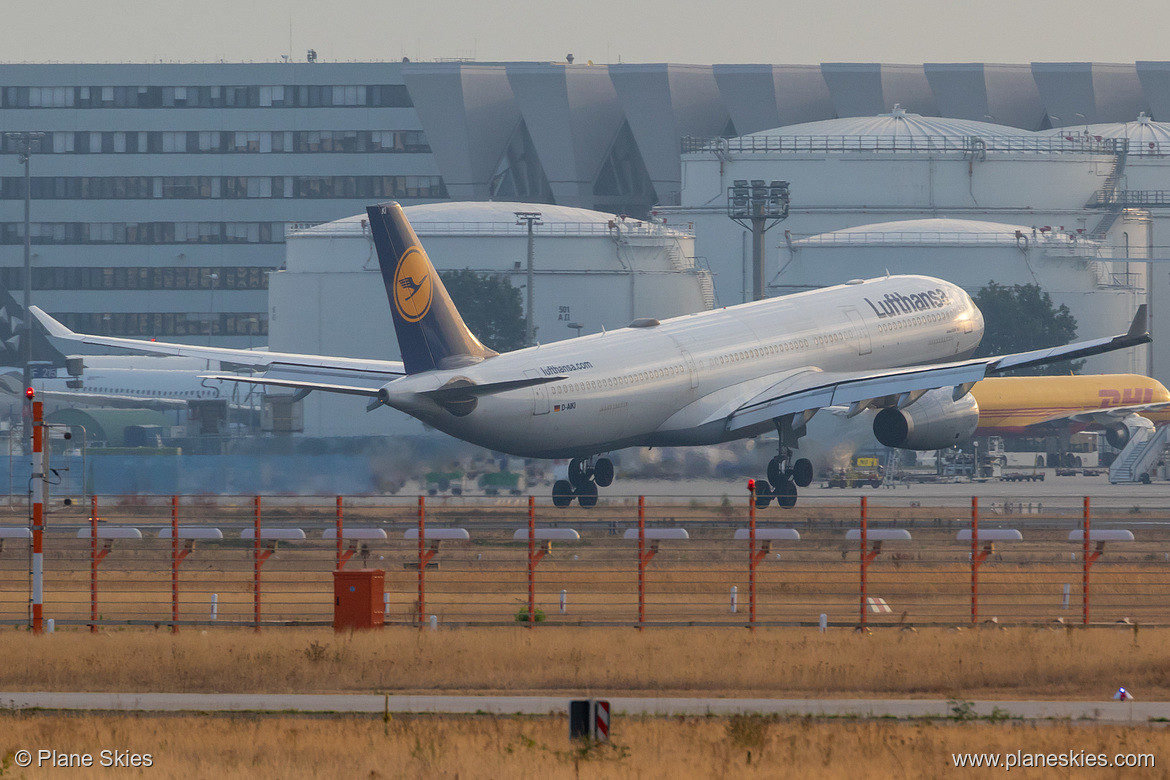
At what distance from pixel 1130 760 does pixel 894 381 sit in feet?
124

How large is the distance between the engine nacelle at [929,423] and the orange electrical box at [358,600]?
30.9 metres

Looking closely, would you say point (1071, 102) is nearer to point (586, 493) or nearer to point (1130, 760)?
point (586, 493)

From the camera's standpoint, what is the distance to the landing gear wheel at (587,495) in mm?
57062

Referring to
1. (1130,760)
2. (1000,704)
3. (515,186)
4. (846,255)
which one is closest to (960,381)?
(1000,704)

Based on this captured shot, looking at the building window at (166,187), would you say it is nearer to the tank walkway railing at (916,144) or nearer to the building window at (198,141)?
the building window at (198,141)

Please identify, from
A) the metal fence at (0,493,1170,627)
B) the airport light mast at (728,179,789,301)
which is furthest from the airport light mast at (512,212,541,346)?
the metal fence at (0,493,1170,627)

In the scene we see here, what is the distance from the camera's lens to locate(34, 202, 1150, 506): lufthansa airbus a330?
49.2 meters

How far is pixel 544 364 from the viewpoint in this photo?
50719 mm

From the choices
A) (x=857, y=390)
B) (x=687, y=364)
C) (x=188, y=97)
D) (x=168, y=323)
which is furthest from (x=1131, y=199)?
(x=188, y=97)

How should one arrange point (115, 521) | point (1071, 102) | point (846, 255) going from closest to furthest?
point (115, 521)
point (846, 255)
point (1071, 102)

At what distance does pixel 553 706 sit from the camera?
22562 mm

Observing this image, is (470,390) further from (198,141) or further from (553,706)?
(198,141)

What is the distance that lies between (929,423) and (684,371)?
8537mm

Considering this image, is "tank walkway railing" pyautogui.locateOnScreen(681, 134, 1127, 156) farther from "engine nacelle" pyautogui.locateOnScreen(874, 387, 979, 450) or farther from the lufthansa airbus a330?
"engine nacelle" pyautogui.locateOnScreen(874, 387, 979, 450)
